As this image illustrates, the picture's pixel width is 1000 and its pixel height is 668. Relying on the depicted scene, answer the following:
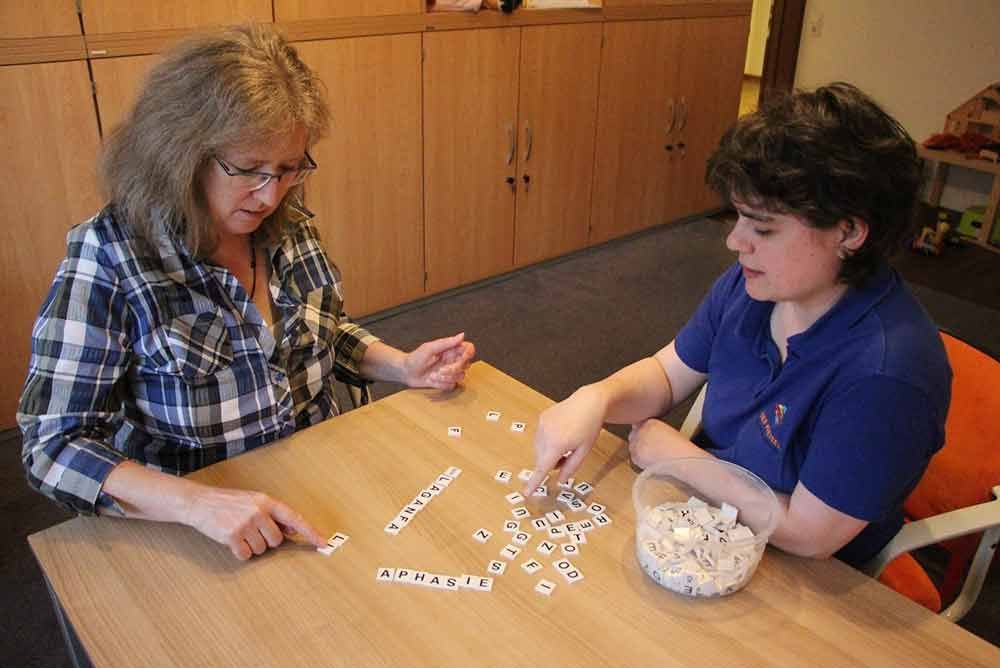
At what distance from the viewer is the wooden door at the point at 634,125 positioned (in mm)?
4391

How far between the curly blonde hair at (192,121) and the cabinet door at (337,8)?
1742 mm

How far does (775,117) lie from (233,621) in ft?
3.48

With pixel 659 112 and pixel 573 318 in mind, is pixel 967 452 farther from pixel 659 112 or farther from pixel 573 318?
pixel 659 112

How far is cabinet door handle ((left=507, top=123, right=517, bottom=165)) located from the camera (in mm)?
3982

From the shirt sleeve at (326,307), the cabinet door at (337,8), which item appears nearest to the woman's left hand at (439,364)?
the shirt sleeve at (326,307)

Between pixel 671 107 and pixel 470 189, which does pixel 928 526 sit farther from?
pixel 671 107

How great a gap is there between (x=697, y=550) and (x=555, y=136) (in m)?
3.33

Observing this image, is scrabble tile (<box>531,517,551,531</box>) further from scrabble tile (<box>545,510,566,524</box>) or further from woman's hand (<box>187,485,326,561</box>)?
woman's hand (<box>187,485,326,561</box>)

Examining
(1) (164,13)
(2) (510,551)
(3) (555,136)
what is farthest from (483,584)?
(3) (555,136)

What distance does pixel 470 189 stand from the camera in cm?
394

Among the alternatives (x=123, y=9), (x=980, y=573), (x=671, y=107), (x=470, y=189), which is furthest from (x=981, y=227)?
(x=123, y=9)

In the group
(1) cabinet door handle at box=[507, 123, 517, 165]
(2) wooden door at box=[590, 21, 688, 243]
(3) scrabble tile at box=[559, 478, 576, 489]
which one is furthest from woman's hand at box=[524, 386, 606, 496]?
(2) wooden door at box=[590, 21, 688, 243]

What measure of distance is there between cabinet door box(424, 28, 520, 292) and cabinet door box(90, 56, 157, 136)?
1240 mm

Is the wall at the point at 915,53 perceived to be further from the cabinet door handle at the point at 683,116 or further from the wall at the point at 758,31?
the wall at the point at 758,31
